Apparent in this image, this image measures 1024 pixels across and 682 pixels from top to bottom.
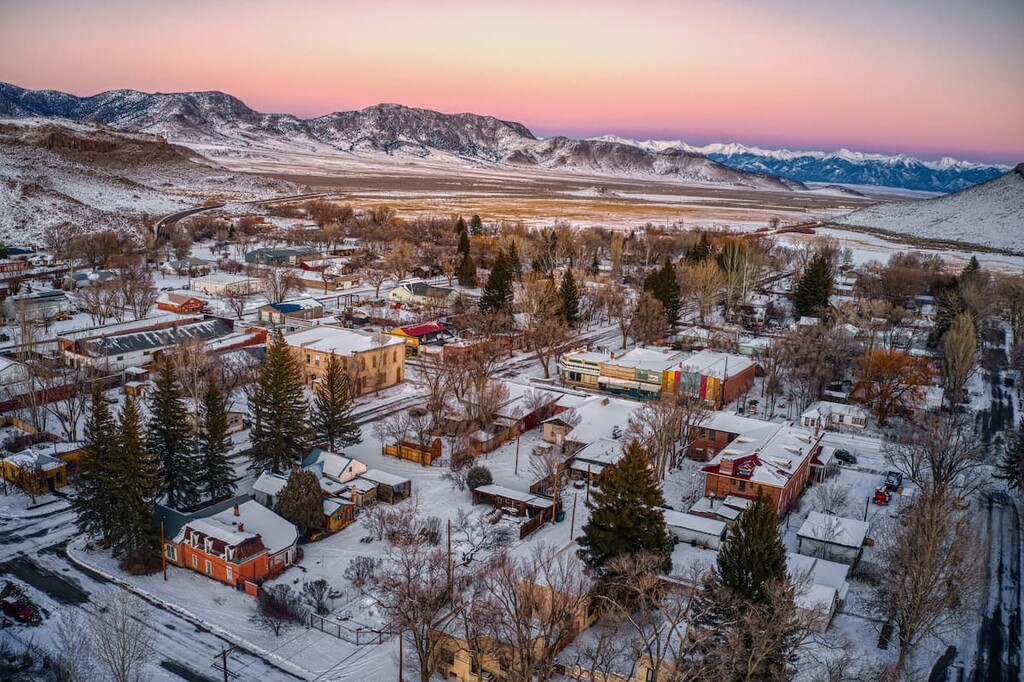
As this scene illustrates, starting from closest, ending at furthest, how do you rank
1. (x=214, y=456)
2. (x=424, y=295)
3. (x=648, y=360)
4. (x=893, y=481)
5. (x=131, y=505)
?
(x=131, y=505), (x=214, y=456), (x=893, y=481), (x=648, y=360), (x=424, y=295)

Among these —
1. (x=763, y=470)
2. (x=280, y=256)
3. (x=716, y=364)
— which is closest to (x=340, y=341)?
(x=716, y=364)

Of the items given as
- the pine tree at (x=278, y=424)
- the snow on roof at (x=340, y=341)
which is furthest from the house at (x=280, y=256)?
the pine tree at (x=278, y=424)

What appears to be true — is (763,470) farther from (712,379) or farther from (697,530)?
→ (712,379)

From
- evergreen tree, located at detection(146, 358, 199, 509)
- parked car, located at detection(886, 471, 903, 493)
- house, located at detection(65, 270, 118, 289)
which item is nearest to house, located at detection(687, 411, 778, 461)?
parked car, located at detection(886, 471, 903, 493)

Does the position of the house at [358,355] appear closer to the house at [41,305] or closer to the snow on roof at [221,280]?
the house at [41,305]

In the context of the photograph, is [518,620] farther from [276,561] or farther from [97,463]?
[97,463]

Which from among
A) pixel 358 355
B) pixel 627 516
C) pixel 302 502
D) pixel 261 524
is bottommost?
pixel 261 524
